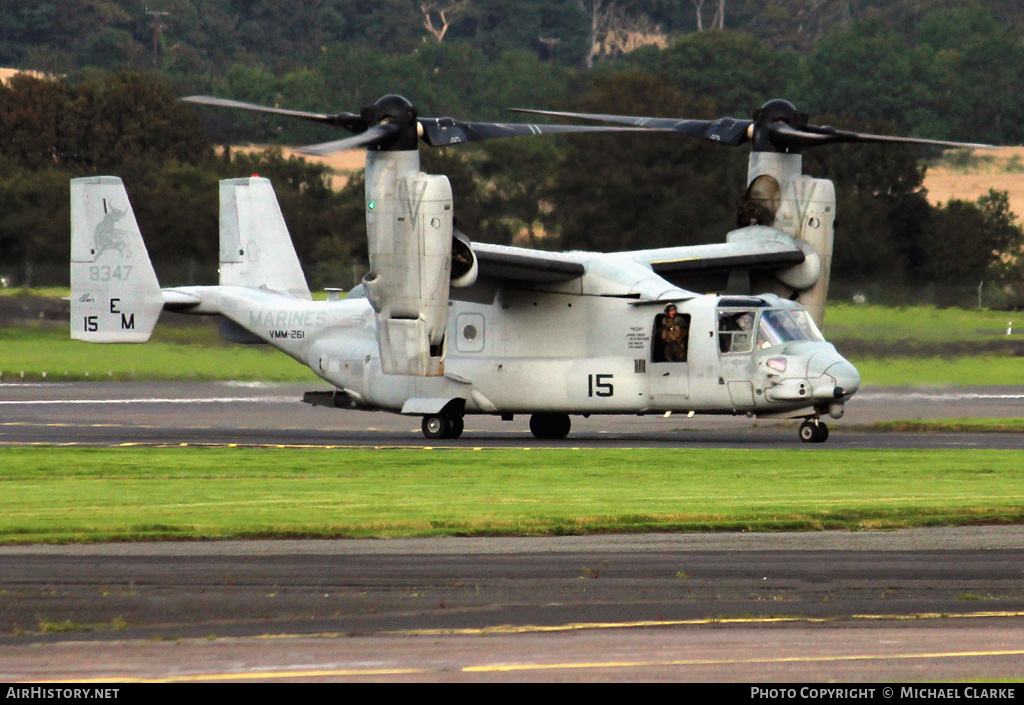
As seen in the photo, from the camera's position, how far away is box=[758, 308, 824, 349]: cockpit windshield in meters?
28.0

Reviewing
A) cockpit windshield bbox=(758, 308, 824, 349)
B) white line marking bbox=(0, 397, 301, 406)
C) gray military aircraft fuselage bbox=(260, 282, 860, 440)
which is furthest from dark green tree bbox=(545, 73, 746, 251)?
cockpit windshield bbox=(758, 308, 824, 349)

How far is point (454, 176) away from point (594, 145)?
496 centimetres

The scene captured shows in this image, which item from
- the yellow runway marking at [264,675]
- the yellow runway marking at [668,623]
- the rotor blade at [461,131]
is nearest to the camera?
the yellow runway marking at [264,675]

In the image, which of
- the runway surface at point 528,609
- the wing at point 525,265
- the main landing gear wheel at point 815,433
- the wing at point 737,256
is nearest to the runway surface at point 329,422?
the main landing gear wheel at point 815,433

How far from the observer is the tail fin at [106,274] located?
1204 inches

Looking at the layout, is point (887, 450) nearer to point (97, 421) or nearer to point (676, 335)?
point (676, 335)

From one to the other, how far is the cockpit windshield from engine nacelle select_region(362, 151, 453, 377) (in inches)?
221

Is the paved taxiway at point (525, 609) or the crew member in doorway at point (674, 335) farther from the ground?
the crew member in doorway at point (674, 335)

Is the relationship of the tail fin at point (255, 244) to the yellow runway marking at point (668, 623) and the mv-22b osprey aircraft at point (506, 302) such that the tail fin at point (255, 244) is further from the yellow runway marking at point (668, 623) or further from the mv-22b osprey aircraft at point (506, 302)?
the yellow runway marking at point (668, 623)

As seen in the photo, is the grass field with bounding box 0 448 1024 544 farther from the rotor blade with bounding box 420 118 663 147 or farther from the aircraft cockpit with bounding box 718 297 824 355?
the rotor blade with bounding box 420 118 663 147

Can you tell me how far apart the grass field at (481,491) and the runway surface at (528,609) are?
0.92m

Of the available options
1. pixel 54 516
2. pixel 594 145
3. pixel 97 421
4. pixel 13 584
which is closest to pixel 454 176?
pixel 594 145

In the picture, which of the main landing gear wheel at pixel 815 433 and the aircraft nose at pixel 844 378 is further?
the main landing gear wheel at pixel 815 433

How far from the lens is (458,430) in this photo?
98.6ft
